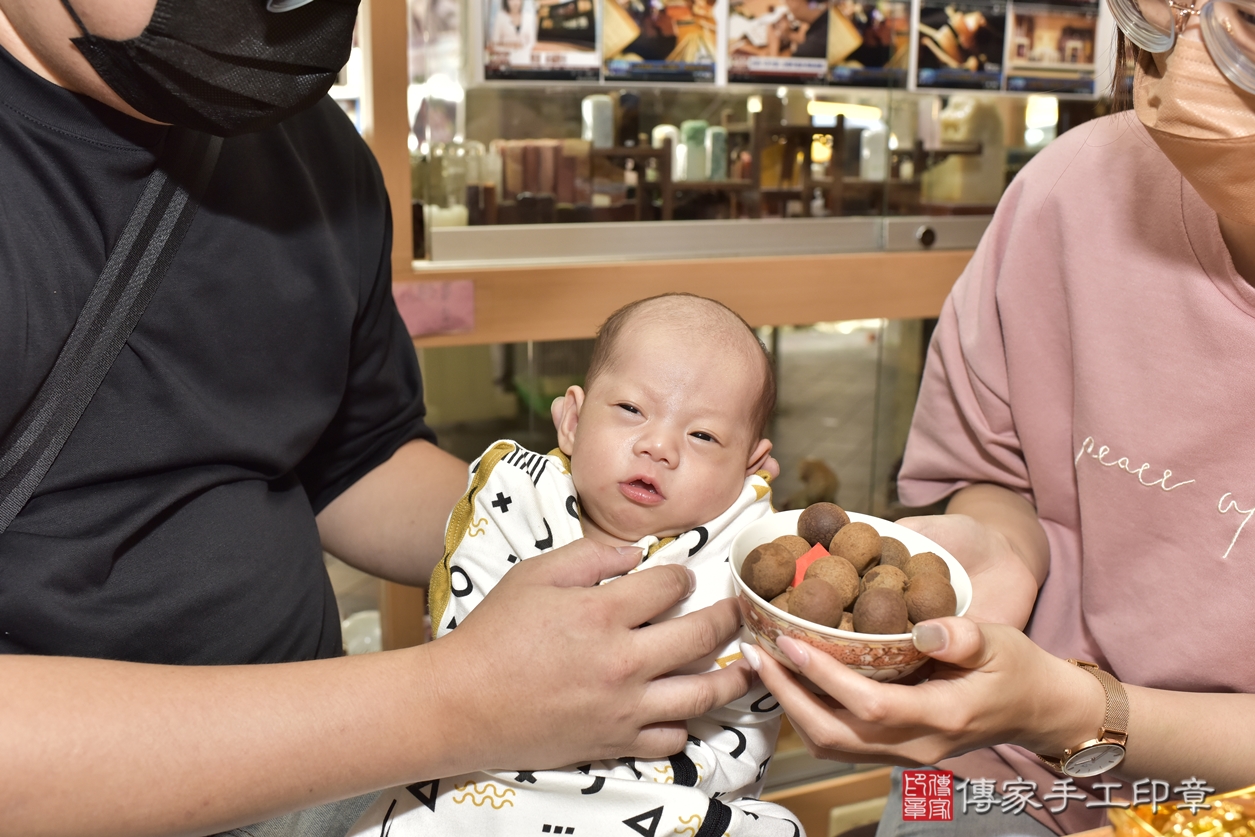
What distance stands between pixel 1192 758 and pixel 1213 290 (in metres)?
0.57

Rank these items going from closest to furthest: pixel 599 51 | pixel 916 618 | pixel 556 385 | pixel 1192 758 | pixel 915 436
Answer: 1. pixel 916 618
2. pixel 1192 758
3. pixel 915 436
4. pixel 599 51
5. pixel 556 385

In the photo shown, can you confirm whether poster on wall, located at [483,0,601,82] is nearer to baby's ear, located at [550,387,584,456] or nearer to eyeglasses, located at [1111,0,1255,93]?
baby's ear, located at [550,387,584,456]

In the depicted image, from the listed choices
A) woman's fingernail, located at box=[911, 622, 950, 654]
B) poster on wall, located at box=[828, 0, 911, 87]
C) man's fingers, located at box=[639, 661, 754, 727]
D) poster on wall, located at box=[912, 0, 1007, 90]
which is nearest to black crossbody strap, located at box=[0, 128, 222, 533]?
man's fingers, located at box=[639, 661, 754, 727]

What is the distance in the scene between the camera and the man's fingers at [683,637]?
3.31 feet

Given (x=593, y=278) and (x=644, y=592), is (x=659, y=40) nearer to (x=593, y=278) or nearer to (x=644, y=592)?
(x=593, y=278)

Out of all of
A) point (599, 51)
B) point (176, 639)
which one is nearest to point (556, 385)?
point (599, 51)

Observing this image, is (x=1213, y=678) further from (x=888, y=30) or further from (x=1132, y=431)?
(x=888, y=30)

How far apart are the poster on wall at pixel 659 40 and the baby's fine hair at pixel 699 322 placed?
134 cm

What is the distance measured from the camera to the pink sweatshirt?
1.17m

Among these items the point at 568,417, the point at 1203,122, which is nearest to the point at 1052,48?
the point at 1203,122

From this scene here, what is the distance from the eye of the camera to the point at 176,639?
44.4 inches

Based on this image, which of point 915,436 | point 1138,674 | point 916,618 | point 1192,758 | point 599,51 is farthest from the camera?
point 599,51

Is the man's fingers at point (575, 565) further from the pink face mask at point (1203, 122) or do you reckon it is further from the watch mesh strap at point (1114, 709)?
the pink face mask at point (1203, 122)

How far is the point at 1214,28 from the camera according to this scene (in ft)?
3.03
